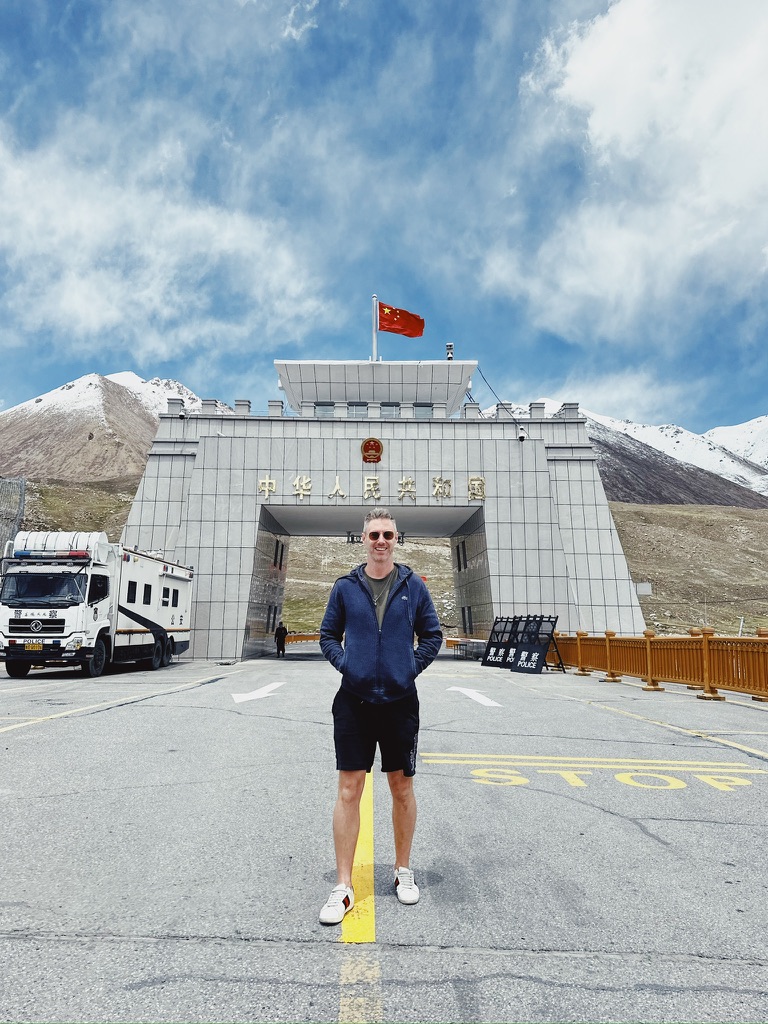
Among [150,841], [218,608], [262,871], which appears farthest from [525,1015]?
[218,608]

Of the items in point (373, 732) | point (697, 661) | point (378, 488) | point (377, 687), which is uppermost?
point (378, 488)

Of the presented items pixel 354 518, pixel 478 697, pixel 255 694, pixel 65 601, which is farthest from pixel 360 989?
pixel 354 518

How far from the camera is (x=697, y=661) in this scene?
14.8 metres

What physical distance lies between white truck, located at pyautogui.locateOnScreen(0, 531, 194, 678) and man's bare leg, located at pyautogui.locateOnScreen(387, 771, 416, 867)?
16302mm

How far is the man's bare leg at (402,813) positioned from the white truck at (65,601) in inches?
642

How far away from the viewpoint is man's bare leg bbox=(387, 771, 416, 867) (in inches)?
141

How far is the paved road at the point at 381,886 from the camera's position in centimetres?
253

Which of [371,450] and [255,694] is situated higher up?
[371,450]

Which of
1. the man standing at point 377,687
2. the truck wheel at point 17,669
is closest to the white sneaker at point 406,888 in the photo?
the man standing at point 377,687

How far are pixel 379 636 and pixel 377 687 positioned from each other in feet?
0.82

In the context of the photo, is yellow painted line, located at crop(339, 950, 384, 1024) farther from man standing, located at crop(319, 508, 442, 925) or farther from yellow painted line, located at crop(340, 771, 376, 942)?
man standing, located at crop(319, 508, 442, 925)

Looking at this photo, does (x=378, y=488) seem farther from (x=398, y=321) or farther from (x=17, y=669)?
(x=17, y=669)

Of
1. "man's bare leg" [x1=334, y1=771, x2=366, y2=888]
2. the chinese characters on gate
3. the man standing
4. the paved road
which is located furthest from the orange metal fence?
the chinese characters on gate

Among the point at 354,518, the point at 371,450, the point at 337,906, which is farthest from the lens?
the point at 354,518
